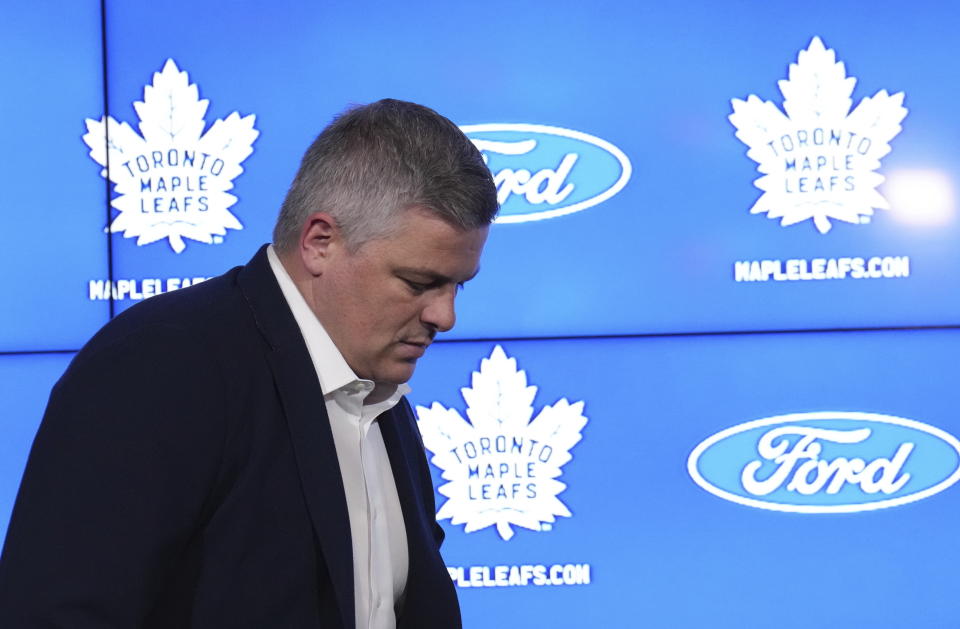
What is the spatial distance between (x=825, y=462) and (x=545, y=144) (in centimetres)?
83

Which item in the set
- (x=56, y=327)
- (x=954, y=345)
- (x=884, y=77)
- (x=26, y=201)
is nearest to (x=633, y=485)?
(x=954, y=345)

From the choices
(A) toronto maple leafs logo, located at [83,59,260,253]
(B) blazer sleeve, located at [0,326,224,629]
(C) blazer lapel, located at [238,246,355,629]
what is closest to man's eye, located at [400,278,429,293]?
(C) blazer lapel, located at [238,246,355,629]

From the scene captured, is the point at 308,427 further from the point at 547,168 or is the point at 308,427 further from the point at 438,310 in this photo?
the point at 547,168

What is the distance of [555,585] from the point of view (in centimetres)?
203

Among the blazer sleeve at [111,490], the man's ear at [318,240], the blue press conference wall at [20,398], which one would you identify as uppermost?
the blue press conference wall at [20,398]

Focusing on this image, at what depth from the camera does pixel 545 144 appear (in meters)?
2.02

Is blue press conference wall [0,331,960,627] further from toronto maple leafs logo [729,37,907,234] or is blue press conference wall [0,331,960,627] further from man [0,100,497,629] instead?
man [0,100,497,629]

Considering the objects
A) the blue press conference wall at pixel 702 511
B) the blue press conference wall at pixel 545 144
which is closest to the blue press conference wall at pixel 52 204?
the blue press conference wall at pixel 545 144

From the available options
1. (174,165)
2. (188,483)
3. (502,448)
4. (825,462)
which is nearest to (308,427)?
(188,483)

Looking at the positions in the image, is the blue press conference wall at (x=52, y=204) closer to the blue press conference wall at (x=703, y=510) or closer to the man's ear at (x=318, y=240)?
the blue press conference wall at (x=703, y=510)

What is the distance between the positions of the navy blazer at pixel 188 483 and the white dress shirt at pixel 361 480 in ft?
0.15

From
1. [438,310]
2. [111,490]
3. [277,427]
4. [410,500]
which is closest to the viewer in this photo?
[111,490]

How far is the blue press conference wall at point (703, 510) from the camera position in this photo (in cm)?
201

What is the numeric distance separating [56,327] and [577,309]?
1.02 meters
